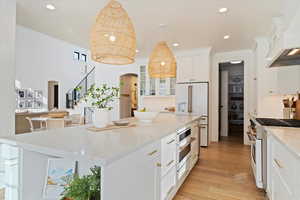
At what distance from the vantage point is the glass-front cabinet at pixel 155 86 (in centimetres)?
555

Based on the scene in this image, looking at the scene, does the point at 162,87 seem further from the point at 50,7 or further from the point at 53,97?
the point at 53,97

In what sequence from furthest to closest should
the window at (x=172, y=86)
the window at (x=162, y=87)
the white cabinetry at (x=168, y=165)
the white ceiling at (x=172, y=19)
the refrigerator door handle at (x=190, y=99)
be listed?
the window at (x=162, y=87), the window at (x=172, y=86), the refrigerator door handle at (x=190, y=99), the white ceiling at (x=172, y=19), the white cabinetry at (x=168, y=165)

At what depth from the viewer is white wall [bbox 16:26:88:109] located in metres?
5.91

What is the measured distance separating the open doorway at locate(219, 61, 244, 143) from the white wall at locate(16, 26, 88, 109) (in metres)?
5.64

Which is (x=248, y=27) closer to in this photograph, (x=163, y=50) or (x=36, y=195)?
(x=163, y=50)

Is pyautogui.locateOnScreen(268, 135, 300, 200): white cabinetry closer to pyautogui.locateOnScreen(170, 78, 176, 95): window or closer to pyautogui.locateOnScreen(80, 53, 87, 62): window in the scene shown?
pyautogui.locateOnScreen(170, 78, 176, 95): window

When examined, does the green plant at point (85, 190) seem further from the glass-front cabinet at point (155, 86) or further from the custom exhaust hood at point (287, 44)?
the glass-front cabinet at point (155, 86)

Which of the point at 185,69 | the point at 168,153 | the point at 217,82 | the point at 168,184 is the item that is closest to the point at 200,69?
the point at 185,69

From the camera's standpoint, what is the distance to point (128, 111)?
7.09 meters

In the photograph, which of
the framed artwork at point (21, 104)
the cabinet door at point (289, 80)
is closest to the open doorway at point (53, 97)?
the framed artwork at point (21, 104)

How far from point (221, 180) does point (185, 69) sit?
11.2 ft

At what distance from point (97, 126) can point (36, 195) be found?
0.73 meters

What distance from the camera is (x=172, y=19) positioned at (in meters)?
3.22

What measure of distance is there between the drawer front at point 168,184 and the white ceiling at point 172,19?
2502mm
